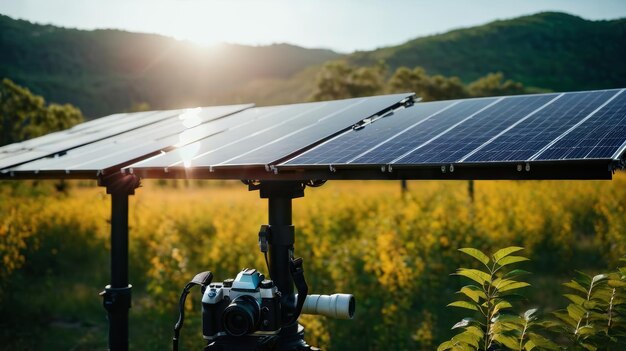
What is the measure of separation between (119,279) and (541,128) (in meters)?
4.30

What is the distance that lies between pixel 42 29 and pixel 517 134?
116m

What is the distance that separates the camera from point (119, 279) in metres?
6.08

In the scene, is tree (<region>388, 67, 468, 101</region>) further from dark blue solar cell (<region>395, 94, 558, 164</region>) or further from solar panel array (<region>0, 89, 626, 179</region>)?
dark blue solar cell (<region>395, 94, 558, 164</region>)

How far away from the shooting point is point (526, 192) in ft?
49.1

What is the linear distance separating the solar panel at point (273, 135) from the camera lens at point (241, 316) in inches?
38.5

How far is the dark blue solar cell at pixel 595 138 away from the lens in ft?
10.4

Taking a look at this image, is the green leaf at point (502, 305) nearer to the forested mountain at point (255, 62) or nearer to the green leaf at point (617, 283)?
the green leaf at point (617, 283)

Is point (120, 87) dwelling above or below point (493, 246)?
above

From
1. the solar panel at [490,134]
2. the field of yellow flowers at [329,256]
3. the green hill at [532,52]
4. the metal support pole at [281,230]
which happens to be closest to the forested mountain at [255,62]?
the green hill at [532,52]

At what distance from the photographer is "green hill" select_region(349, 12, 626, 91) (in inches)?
3430

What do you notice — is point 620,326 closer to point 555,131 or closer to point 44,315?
point 555,131

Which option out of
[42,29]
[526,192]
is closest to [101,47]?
[42,29]

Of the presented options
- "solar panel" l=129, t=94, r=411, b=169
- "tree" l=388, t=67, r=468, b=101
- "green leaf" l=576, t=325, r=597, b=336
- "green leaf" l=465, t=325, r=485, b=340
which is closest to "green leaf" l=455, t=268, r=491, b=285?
"green leaf" l=465, t=325, r=485, b=340

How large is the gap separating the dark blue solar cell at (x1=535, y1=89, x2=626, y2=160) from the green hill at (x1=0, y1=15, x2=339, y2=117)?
234 ft
